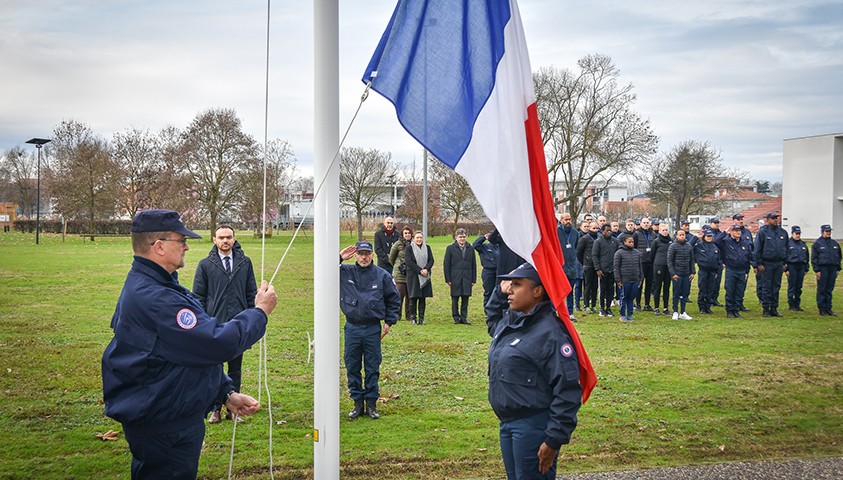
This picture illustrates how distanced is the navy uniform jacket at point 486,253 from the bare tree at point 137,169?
126 ft

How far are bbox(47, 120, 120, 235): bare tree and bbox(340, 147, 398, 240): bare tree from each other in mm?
16560

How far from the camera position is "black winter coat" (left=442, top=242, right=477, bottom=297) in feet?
48.5

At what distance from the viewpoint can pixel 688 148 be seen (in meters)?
52.8

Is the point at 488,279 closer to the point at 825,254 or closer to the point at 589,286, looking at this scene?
the point at 589,286

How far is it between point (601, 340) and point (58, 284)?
59.0 ft

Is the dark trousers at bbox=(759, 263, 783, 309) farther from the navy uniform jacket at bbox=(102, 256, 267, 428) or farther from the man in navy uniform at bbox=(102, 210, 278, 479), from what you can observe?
the navy uniform jacket at bbox=(102, 256, 267, 428)

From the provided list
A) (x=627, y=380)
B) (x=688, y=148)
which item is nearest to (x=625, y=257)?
(x=627, y=380)

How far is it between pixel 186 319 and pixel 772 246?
637 inches

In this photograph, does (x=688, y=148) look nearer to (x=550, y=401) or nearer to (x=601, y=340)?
(x=601, y=340)

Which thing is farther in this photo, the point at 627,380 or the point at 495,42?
the point at 627,380

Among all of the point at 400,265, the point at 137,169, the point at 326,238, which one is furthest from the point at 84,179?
the point at 326,238

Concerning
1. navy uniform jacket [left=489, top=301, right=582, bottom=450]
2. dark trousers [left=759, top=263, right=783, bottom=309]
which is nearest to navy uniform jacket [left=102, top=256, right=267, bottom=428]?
navy uniform jacket [left=489, top=301, right=582, bottom=450]

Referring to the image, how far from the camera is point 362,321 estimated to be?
753cm

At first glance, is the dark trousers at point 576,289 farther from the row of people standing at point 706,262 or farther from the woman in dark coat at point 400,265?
the woman in dark coat at point 400,265
